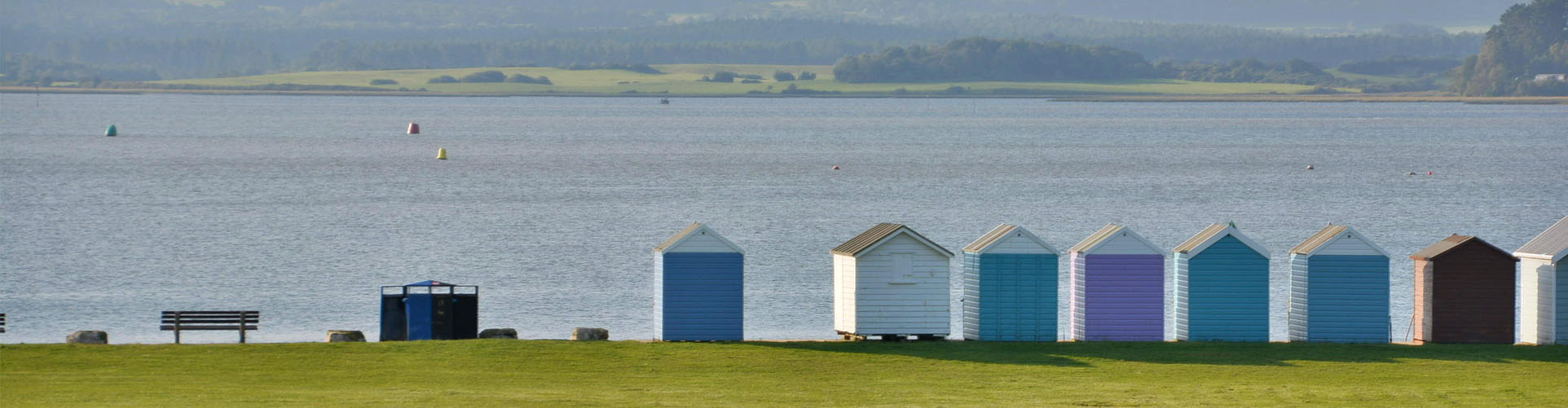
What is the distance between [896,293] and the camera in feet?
84.0

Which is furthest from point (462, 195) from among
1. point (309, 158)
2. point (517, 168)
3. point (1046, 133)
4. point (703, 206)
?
point (1046, 133)

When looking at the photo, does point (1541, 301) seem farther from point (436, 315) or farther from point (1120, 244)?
point (436, 315)

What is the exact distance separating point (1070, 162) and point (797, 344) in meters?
98.2

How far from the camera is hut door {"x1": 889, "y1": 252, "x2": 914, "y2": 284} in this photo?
25.6 meters

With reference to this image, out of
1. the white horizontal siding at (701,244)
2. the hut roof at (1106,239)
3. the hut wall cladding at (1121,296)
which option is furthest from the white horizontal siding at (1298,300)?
the white horizontal siding at (701,244)

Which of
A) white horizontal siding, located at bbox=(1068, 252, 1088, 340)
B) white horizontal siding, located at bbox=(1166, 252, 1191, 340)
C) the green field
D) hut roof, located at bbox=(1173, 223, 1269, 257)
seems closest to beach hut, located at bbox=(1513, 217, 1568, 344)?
the green field

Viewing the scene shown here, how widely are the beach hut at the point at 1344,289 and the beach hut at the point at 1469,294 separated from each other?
0.64 metres

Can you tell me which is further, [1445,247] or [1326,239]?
[1445,247]

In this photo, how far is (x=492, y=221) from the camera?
71125mm

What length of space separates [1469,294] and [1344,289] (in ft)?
5.51

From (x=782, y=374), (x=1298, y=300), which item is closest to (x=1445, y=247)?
(x=1298, y=300)

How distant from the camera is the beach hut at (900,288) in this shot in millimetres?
25594

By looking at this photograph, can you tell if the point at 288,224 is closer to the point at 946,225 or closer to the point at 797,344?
the point at 946,225

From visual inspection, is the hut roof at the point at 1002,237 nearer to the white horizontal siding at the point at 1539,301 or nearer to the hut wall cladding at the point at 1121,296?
the hut wall cladding at the point at 1121,296
